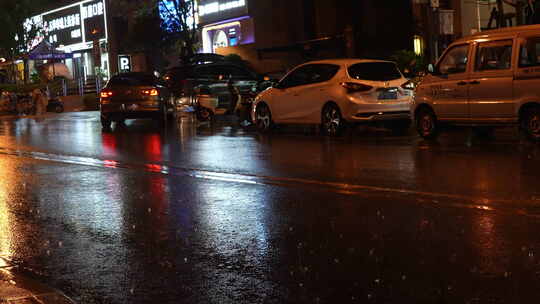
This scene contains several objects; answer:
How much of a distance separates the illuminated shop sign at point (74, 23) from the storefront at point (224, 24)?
494 inches

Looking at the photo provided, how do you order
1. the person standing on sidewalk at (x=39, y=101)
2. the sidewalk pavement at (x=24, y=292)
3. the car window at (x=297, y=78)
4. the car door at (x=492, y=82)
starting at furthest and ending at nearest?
the person standing on sidewalk at (x=39, y=101) < the car window at (x=297, y=78) < the car door at (x=492, y=82) < the sidewalk pavement at (x=24, y=292)

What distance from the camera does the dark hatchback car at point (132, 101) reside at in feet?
75.0

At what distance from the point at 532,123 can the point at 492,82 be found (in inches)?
36.8

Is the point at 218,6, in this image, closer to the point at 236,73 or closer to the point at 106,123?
the point at 236,73

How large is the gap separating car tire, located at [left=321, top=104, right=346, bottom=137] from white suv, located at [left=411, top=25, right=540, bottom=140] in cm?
189

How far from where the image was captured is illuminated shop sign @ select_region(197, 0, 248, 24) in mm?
39781

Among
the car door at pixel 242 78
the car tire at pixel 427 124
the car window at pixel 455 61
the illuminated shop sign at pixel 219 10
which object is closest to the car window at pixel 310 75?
the car tire at pixel 427 124

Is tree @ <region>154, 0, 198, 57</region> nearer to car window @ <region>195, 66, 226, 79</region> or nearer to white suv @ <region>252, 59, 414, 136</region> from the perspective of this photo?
car window @ <region>195, 66, 226, 79</region>

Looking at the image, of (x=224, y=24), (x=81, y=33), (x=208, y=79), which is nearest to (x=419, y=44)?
(x=208, y=79)

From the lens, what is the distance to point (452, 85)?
1402cm

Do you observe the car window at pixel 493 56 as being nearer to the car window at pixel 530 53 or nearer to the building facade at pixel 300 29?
the car window at pixel 530 53

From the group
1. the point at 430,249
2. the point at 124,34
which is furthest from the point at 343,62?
the point at 124,34

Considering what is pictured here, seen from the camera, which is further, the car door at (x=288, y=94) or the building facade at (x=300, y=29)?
the building facade at (x=300, y=29)

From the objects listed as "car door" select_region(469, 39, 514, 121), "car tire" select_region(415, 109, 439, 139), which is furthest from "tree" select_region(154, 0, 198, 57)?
"car door" select_region(469, 39, 514, 121)
